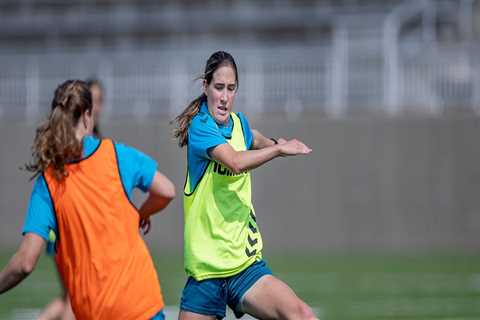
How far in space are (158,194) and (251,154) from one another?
0.56 metres

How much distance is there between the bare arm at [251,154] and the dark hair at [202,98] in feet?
1.03

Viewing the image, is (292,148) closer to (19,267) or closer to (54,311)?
(19,267)

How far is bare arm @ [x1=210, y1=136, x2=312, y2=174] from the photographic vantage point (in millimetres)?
5945

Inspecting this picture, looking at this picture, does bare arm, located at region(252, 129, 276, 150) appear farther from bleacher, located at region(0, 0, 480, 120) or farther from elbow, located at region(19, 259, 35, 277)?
bleacher, located at region(0, 0, 480, 120)

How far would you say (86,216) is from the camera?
18.1 feet

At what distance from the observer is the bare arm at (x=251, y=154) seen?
19.5 feet

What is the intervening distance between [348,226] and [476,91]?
10.5 feet

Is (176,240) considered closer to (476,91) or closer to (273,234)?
(273,234)

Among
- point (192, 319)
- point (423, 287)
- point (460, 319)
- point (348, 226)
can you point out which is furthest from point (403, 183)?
point (192, 319)

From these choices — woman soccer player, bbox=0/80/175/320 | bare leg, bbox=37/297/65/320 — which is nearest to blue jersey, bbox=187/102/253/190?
woman soccer player, bbox=0/80/175/320

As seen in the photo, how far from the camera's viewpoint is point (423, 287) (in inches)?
542

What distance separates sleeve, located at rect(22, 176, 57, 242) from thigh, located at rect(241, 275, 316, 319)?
128 cm

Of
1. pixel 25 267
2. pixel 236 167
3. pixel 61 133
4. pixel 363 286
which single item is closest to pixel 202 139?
pixel 236 167

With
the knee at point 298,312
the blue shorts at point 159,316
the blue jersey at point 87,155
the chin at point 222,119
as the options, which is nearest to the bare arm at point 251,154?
the chin at point 222,119
